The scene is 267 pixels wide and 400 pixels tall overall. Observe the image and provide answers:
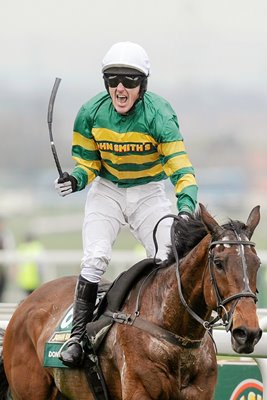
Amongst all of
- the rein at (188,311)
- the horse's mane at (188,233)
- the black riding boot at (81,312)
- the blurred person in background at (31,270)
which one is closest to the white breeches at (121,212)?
the black riding boot at (81,312)

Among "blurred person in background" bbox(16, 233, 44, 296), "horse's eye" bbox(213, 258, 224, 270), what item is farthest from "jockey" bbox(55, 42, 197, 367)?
"blurred person in background" bbox(16, 233, 44, 296)

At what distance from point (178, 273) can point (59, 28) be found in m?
48.2

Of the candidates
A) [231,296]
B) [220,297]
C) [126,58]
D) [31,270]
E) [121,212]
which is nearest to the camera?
[231,296]

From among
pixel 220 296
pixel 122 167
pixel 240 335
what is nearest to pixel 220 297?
pixel 220 296

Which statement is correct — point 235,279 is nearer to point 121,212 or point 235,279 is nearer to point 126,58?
point 121,212

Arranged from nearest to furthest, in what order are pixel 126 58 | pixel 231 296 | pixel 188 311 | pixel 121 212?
pixel 231 296 → pixel 188 311 → pixel 126 58 → pixel 121 212

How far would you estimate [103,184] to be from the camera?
5.91m

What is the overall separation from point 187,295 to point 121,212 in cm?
90

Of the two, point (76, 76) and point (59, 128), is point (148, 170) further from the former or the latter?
point (76, 76)

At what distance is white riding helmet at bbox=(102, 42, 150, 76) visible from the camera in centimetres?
557

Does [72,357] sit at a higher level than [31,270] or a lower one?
higher

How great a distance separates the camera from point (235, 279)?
4660 millimetres

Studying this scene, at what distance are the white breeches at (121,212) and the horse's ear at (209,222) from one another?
848 millimetres

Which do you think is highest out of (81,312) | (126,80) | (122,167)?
(126,80)
